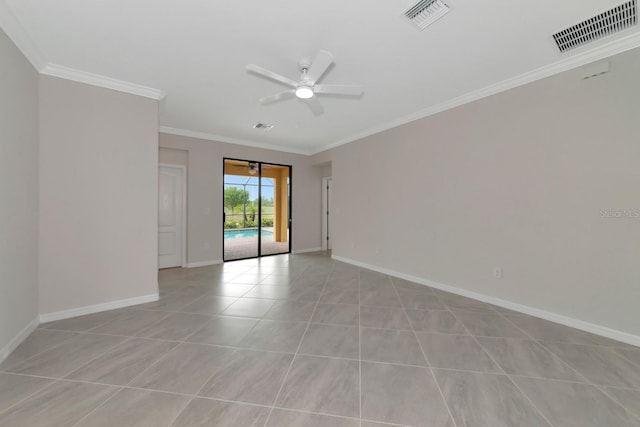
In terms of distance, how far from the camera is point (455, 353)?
2104 millimetres

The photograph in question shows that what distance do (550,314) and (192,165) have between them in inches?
244

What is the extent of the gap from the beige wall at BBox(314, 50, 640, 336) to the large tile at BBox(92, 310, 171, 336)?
3674mm

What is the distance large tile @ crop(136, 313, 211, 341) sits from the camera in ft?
7.79

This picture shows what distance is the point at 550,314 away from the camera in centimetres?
270

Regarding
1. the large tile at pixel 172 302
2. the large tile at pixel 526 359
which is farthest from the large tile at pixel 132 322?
the large tile at pixel 526 359

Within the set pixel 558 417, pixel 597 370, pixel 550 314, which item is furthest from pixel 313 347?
pixel 550 314

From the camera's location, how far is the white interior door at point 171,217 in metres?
4.98

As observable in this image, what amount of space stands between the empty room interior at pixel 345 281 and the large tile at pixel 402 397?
0.01 meters

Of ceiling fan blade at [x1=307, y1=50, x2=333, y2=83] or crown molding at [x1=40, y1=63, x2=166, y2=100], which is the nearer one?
ceiling fan blade at [x1=307, y1=50, x2=333, y2=83]

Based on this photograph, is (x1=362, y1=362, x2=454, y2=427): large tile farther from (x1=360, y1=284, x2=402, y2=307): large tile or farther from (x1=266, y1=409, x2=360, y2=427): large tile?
(x1=360, y1=284, x2=402, y2=307): large tile

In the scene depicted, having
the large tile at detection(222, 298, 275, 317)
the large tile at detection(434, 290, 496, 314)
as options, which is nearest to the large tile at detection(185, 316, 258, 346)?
the large tile at detection(222, 298, 275, 317)

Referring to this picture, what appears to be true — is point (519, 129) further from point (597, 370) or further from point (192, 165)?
point (192, 165)

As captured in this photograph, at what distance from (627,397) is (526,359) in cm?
52

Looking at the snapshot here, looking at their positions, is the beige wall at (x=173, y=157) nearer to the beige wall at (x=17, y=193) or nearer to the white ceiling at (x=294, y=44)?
the white ceiling at (x=294, y=44)
